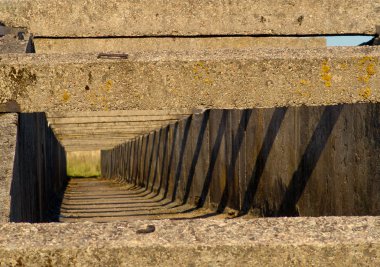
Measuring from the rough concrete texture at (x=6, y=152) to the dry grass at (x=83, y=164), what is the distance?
4453cm

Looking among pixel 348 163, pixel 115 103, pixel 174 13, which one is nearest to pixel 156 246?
pixel 115 103

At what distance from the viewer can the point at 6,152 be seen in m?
3.40

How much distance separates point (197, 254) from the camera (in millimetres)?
2137

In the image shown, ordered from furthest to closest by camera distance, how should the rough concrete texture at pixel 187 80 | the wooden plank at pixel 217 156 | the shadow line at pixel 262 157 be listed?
the wooden plank at pixel 217 156, the shadow line at pixel 262 157, the rough concrete texture at pixel 187 80

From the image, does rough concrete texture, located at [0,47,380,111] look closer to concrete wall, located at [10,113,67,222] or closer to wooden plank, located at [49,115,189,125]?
concrete wall, located at [10,113,67,222]

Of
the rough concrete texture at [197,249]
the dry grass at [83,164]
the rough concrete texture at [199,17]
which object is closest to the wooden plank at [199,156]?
the rough concrete texture at [199,17]

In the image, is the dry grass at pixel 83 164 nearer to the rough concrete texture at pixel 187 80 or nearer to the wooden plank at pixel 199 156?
the wooden plank at pixel 199 156

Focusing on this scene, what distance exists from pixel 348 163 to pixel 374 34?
138 centimetres

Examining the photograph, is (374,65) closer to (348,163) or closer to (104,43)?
(348,163)

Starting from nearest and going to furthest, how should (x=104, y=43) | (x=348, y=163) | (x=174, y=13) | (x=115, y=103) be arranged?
(x=115, y=103), (x=348, y=163), (x=174, y=13), (x=104, y=43)

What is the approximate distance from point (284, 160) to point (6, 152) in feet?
18.4

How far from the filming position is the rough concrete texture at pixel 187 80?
10.5ft

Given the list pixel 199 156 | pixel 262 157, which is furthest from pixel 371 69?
pixel 199 156

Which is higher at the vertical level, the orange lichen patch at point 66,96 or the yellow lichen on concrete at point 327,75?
the yellow lichen on concrete at point 327,75
